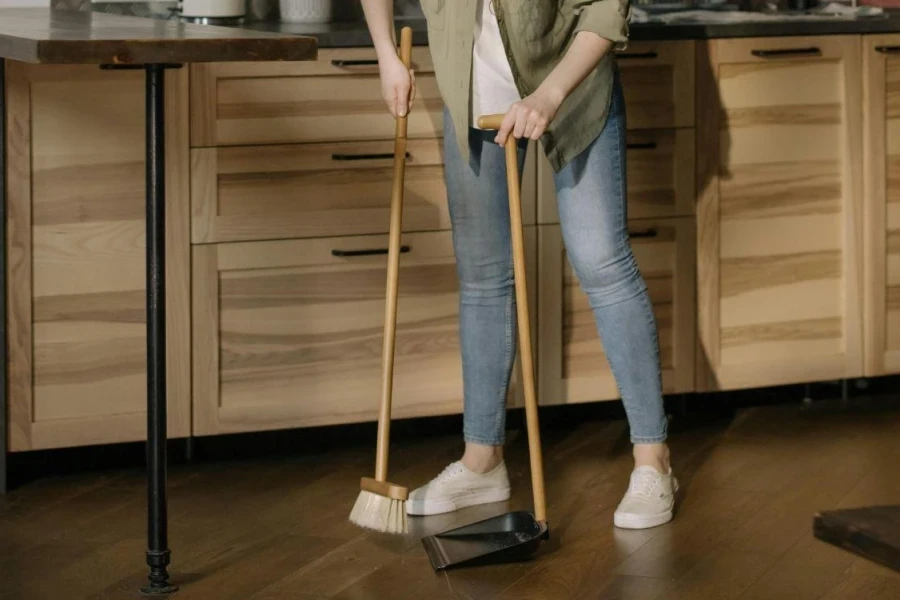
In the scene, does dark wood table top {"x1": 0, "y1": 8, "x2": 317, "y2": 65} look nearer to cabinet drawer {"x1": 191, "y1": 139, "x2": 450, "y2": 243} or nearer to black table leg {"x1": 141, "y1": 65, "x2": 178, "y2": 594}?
black table leg {"x1": 141, "y1": 65, "x2": 178, "y2": 594}

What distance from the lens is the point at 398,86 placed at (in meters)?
2.58

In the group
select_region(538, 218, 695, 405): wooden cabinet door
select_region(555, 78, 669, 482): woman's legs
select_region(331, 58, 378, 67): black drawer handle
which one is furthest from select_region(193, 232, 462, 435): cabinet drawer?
select_region(555, 78, 669, 482): woman's legs

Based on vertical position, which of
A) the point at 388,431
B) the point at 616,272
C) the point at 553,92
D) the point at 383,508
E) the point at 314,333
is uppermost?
the point at 553,92

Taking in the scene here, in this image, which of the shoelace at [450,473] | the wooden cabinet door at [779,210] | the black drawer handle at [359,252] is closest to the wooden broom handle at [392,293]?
the shoelace at [450,473]

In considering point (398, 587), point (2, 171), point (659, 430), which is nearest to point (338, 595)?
point (398, 587)

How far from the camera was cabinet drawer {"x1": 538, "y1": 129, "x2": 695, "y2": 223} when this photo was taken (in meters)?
3.35

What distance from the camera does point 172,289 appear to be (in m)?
3.04

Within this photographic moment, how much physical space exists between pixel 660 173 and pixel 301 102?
83 centimetres

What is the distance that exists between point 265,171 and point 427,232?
37 centimetres

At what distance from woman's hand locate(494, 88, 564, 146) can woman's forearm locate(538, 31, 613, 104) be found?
11 mm

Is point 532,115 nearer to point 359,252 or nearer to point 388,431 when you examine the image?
point 388,431

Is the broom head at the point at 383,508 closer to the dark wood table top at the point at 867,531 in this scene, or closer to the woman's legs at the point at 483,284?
the woman's legs at the point at 483,284

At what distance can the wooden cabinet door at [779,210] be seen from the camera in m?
3.42

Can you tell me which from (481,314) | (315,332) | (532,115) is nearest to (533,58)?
(532,115)
